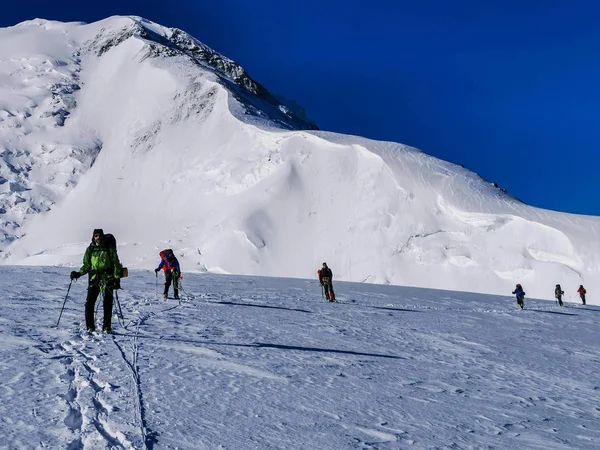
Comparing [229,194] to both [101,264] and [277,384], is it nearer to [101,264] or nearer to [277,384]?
[101,264]

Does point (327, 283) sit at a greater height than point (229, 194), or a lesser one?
lesser

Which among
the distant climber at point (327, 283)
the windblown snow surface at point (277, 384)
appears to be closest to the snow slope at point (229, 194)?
the distant climber at point (327, 283)

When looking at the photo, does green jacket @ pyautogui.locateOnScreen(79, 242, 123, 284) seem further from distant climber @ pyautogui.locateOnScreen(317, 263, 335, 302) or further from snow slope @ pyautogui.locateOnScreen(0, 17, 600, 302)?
snow slope @ pyautogui.locateOnScreen(0, 17, 600, 302)

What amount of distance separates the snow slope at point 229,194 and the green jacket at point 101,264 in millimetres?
33692

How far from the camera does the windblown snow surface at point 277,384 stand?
3.96 meters

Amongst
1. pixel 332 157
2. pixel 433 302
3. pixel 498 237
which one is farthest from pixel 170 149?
pixel 433 302

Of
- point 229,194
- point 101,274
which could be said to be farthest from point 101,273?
point 229,194

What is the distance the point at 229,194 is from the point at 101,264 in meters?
43.4

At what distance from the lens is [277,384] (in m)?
5.54

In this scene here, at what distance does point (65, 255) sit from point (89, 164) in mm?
15993

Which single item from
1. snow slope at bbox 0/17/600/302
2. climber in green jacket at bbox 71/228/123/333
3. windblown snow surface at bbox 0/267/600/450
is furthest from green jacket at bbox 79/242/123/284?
snow slope at bbox 0/17/600/302

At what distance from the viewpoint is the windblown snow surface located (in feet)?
13.0

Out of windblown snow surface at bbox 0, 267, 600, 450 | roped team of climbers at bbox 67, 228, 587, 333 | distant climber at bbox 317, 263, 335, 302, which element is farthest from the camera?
distant climber at bbox 317, 263, 335, 302

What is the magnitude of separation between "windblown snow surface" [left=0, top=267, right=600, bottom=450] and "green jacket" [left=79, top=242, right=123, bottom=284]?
0.90m
